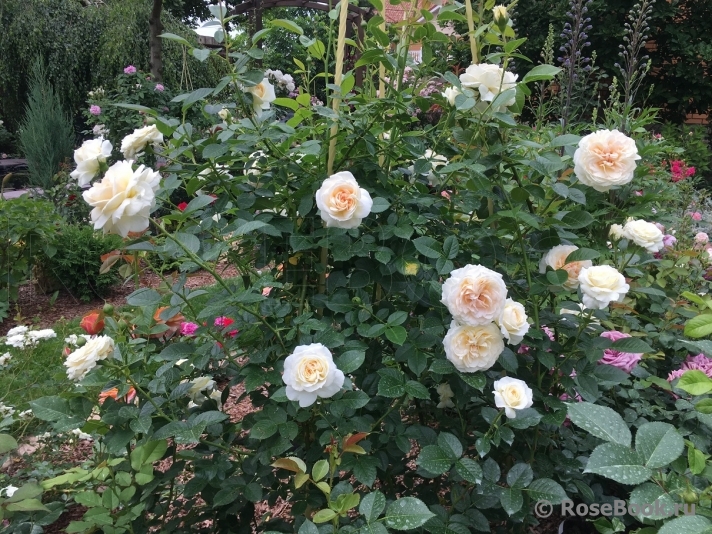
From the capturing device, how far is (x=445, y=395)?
1040mm

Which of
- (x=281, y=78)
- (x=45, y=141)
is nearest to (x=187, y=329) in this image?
(x=281, y=78)

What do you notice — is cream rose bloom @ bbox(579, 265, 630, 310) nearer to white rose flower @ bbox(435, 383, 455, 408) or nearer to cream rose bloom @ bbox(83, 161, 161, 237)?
white rose flower @ bbox(435, 383, 455, 408)

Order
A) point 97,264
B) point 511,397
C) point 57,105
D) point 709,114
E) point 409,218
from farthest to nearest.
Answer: point 709,114, point 57,105, point 97,264, point 409,218, point 511,397

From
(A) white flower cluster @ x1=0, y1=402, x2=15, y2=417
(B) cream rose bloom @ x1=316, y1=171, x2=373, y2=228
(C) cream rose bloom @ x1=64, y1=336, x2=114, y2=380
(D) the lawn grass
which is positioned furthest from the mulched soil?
(B) cream rose bloom @ x1=316, y1=171, x2=373, y2=228

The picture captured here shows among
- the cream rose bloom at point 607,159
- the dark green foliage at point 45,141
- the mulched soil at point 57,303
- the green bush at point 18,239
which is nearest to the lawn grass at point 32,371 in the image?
the mulched soil at point 57,303

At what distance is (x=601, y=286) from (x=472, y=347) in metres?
0.26

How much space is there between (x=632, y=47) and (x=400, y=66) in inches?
86.4

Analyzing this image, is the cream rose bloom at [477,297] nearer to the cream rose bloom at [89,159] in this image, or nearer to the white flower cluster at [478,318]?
the white flower cluster at [478,318]

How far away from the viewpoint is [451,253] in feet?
2.94

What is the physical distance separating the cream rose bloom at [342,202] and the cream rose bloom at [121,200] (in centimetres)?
26

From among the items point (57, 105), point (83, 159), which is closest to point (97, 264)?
point (83, 159)

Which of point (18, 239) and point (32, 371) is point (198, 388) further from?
point (18, 239)

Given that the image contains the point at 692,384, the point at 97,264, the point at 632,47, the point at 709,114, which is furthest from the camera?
the point at 709,114

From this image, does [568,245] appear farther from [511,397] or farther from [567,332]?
[511,397]
